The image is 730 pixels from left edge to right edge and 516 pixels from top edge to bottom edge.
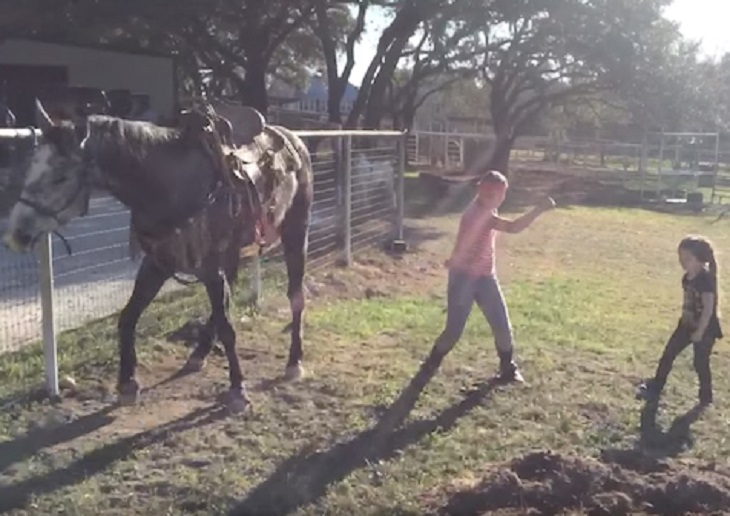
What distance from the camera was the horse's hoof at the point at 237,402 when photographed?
5484 millimetres

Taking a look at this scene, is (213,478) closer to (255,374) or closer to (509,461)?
(509,461)

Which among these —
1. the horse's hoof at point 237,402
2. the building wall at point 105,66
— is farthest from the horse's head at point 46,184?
the building wall at point 105,66

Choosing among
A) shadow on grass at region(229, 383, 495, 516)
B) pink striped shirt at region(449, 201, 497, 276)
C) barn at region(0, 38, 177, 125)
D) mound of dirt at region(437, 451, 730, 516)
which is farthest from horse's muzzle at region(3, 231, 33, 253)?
barn at region(0, 38, 177, 125)

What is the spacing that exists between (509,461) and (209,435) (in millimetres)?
1668

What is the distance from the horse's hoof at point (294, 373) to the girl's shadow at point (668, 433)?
7.50ft

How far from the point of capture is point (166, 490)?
14.1 ft

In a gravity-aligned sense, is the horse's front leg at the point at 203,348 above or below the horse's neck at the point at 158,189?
below

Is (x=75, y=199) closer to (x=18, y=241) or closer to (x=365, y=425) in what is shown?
(x=18, y=241)

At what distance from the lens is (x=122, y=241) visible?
9.46 m

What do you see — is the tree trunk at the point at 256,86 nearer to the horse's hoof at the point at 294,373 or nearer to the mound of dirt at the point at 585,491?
the horse's hoof at the point at 294,373

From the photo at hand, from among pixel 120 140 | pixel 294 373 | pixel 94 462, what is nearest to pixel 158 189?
pixel 120 140

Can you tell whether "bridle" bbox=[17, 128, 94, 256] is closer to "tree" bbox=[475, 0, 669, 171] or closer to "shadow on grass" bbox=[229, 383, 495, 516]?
"shadow on grass" bbox=[229, 383, 495, 516]

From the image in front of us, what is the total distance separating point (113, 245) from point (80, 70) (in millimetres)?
17458

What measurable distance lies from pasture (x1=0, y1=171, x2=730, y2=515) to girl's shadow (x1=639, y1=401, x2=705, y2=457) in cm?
2
